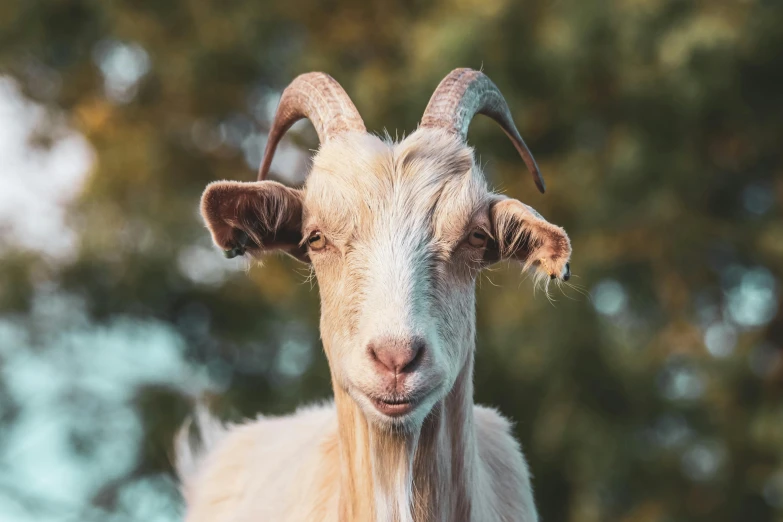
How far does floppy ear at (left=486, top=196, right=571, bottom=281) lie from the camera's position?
433 cm

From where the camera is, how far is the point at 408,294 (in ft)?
13.5

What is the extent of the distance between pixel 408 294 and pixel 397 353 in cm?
27

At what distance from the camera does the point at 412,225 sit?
14.3ft

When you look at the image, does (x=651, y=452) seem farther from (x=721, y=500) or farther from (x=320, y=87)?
(x=320, y=87)

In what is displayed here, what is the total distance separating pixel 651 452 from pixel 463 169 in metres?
11.8

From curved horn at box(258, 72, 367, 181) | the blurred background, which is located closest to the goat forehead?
curved horn at box(258, 72, 367, 181)

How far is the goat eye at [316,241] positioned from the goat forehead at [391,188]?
0.05 m

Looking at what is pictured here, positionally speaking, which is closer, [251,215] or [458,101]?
[251,215]

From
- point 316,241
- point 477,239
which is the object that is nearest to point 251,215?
point 316,241

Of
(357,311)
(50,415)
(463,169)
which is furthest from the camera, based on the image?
(50,415)

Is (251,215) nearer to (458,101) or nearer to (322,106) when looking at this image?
(322,106)

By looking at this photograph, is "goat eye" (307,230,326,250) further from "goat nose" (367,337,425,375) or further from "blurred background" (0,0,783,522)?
"blurred background" (0,0,783,522)

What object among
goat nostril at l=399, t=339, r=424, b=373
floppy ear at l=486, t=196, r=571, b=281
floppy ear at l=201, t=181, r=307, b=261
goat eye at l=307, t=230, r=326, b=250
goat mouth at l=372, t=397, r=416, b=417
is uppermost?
floppy ear at l=201, t=181, r=307, b=261

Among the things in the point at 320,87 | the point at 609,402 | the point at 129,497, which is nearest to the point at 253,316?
the point at 129,497
